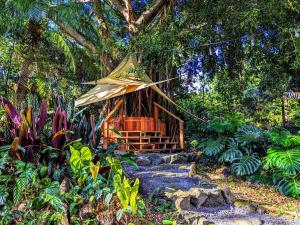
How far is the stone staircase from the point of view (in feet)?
19.9

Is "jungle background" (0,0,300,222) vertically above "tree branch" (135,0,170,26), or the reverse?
"tree branch" (135,0,170,26)

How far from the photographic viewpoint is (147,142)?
631 cm

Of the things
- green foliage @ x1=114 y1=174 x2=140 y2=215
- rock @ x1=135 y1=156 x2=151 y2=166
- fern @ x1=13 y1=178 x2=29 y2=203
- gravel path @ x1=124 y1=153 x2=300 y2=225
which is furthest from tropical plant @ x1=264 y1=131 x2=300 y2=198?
fern @ x1=13 y1=178 x2=29 y2=203

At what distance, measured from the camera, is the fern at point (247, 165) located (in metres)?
4.70

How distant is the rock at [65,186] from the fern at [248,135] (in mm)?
3506

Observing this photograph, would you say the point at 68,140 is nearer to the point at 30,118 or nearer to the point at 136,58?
the point at 30,118

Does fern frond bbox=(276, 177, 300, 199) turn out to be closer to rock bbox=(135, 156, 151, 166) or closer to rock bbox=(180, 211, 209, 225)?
rock bbox=(180, 211, 209, 225)

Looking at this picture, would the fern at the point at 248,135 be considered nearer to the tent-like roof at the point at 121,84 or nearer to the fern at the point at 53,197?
the tent-like roof at the point at 121,84

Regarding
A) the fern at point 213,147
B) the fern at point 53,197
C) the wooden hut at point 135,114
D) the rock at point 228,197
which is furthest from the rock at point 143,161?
the fern at point 53,197

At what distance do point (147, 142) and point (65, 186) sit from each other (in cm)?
399

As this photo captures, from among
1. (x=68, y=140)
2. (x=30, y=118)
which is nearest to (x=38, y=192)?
(x=68, y=140)

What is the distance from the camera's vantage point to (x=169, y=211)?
9.68 ft

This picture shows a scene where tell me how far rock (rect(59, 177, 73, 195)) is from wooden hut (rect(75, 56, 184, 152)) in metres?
2.82

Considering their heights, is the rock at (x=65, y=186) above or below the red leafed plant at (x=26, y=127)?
below
